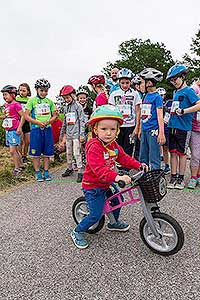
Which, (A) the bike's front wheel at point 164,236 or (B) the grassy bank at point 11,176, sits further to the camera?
(B) the grassy bank at point 11,176

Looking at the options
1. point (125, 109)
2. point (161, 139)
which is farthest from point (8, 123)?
point (161, 139)

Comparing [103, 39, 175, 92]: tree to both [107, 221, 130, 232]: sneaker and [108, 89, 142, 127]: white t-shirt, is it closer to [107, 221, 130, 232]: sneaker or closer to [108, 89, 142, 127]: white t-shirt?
[108, 89, 142, 127]: white t-shirt

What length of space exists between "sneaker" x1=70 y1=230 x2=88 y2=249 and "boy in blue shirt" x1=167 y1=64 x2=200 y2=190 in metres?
2.26

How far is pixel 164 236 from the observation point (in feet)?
9.68

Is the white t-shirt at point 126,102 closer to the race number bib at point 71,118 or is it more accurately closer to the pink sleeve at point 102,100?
the pink sleeve at point 102,100

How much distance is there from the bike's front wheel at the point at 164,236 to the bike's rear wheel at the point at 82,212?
1.94 feet

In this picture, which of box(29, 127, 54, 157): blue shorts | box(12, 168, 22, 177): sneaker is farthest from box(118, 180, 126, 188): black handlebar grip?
box(12, 168, 22, 177): sneaker

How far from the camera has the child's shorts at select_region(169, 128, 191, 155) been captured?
495cm

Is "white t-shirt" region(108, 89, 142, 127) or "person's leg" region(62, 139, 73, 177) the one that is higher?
"white t-shirt" region(108, 89, 142, 127)

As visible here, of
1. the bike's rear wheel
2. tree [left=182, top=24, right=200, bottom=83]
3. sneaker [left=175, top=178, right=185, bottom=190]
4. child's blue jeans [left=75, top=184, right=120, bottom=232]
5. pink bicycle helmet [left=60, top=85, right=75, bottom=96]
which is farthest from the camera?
tree [left=182, top=24, right=200, bottom=83]

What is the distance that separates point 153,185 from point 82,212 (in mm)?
1138

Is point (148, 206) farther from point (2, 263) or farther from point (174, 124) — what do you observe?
point (174, 124)

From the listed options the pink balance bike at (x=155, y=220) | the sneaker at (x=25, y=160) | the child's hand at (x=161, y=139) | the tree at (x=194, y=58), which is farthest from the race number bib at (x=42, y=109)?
the tree at (x=194, y=58)

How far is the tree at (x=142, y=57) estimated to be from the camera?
1642 inches
